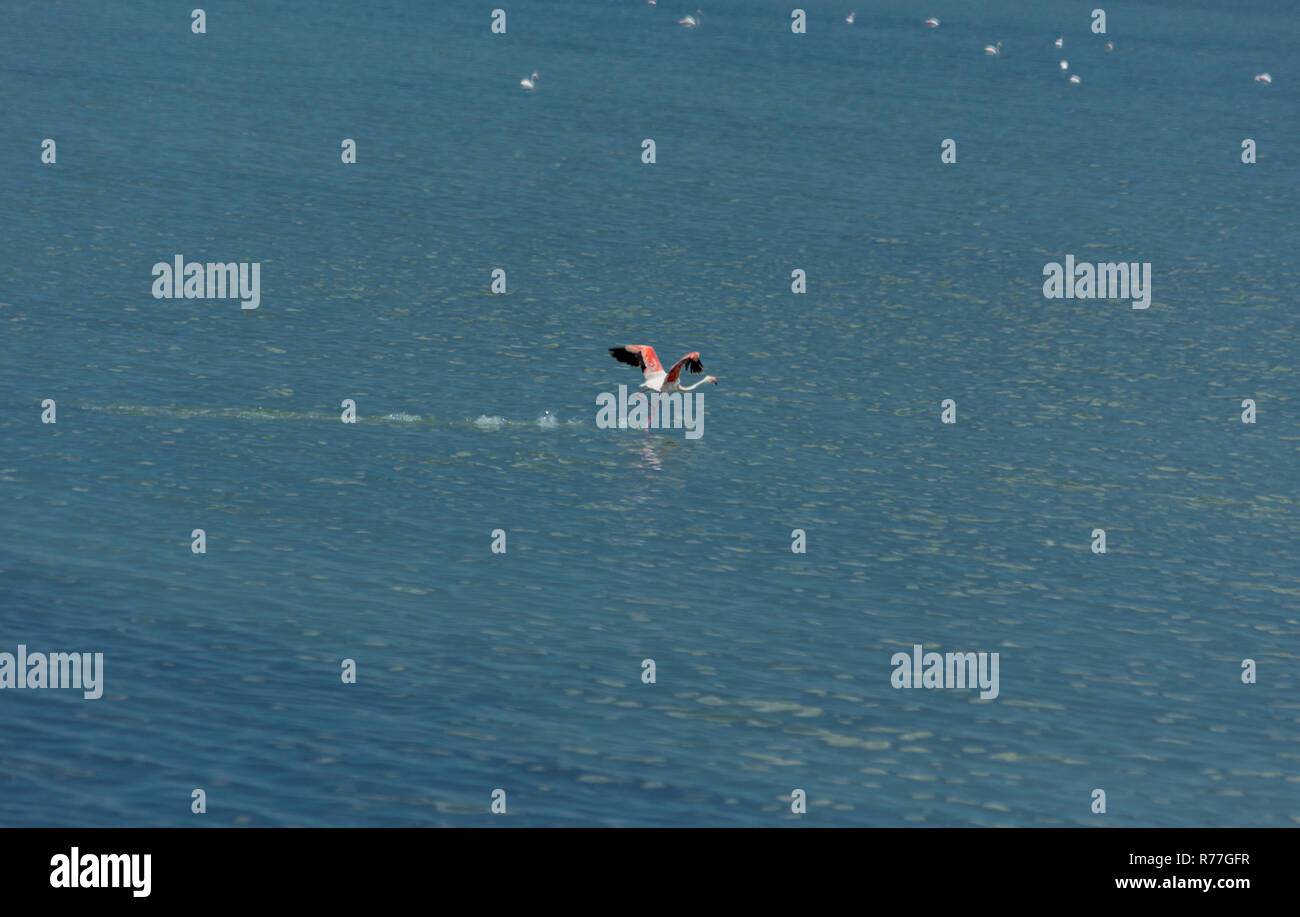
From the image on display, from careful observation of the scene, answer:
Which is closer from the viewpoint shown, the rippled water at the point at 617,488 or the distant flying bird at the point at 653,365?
the rippled water at the point at 617,488

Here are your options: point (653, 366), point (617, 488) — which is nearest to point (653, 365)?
point (653, 366)

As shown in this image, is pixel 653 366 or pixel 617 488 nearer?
pixel 617 488

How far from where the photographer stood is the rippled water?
125 feet

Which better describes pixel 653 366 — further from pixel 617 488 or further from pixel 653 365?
pixel 617 488

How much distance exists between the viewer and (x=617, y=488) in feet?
188

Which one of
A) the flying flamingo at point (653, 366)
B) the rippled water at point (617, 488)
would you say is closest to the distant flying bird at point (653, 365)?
the flying flamingo at point (653, 366)

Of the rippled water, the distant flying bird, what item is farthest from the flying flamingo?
the rippled water

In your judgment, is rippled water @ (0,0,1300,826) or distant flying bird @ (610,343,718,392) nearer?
rippled water @ (0,0,1300,826)

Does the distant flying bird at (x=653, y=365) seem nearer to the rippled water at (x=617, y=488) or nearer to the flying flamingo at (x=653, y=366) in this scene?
the flying flamingo at (x=653, y=366)

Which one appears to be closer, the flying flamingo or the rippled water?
the rippled water

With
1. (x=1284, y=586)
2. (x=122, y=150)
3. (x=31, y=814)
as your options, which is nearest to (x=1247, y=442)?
(x=1284, y=586)

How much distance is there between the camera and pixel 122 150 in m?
109

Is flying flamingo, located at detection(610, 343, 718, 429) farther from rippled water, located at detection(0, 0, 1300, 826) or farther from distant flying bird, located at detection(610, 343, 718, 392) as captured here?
rippled water, located at detection(0, 0, 1300, 826)

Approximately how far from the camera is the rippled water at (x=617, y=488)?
38156 millimetres
